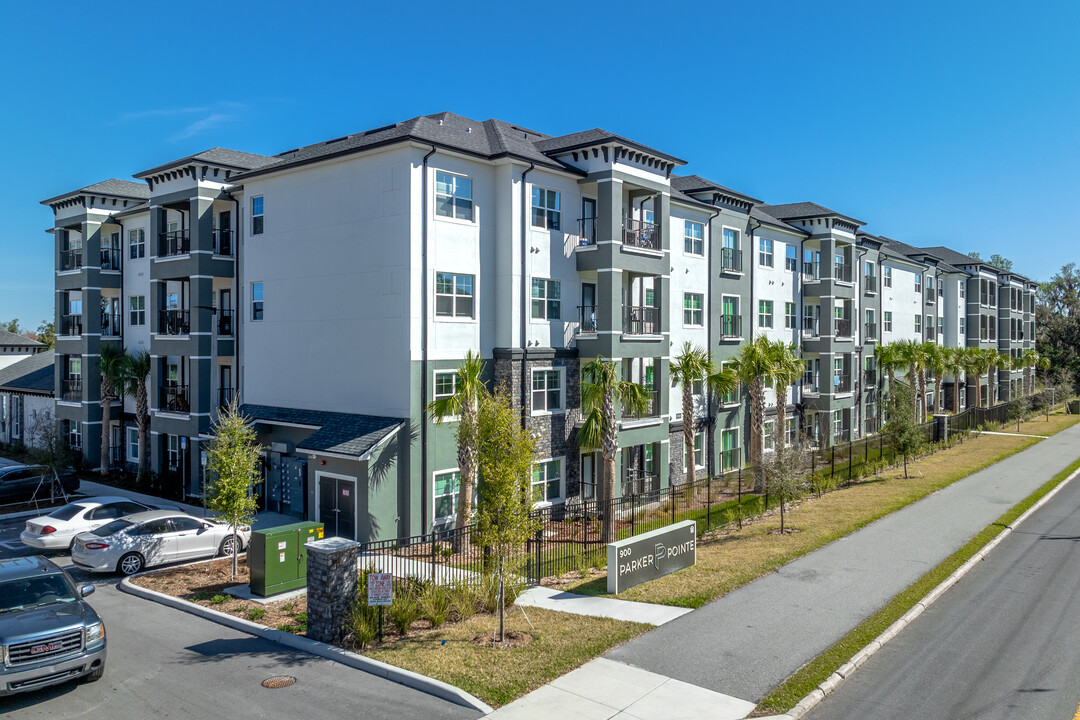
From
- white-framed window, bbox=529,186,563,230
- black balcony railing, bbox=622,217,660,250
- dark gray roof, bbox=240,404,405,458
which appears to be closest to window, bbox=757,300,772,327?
black balcony railing, bbox=622,217,660,250

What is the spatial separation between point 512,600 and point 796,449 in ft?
48.0

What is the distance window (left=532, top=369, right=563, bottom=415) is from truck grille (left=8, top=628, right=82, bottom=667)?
16.3 m

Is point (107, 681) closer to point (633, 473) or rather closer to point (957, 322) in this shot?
point (633, 473)

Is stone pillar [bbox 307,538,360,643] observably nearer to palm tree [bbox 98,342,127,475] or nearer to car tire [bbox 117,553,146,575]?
car tire [bbox 117,553,146,575]

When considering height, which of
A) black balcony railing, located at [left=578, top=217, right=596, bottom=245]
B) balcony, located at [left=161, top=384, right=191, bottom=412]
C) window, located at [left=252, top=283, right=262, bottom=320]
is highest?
black balcony railing, located at [left=578, top=217, right=596, bottom=245]

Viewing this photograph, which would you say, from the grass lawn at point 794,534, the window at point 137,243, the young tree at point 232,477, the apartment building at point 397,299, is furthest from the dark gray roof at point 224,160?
the grass lawn at point 794,534

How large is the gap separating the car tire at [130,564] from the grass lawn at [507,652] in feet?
32.0

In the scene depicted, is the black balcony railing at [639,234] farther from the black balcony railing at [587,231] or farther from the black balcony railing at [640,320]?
the black balcony railing at [640,320]

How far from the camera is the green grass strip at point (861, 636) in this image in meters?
11.3

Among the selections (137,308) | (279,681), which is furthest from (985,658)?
(137,308)

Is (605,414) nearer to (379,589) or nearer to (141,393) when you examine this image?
(379,589)

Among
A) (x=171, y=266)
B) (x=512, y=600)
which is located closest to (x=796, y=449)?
(x=512, y=600)

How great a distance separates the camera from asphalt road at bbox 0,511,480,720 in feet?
36.7

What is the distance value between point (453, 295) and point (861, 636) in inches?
613
